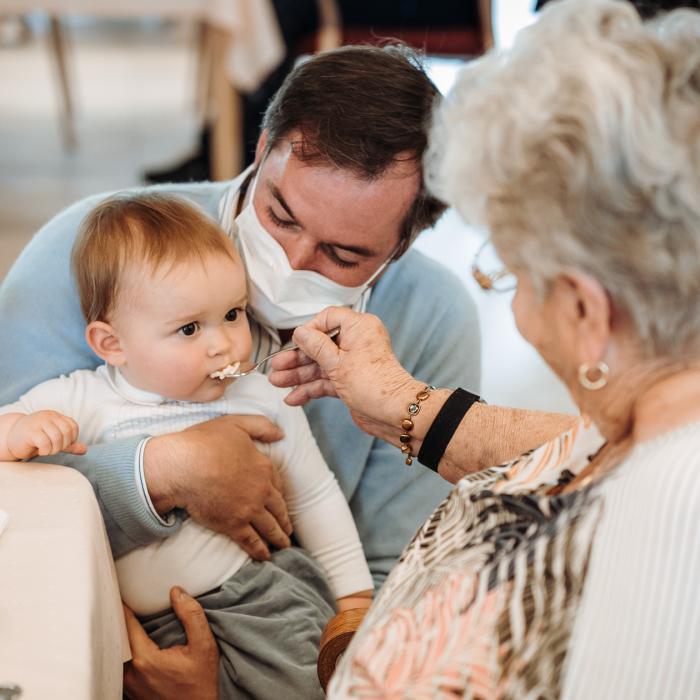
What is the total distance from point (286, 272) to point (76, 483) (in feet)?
1.63

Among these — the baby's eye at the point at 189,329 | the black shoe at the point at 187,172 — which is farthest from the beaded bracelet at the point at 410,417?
the black shoe at the point at 187,172

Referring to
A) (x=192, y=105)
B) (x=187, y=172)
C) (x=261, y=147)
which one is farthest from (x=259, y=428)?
(x=192, y=105)

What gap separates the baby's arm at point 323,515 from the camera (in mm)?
1577

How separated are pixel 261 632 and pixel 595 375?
2.39ft

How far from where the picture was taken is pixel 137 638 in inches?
54.2

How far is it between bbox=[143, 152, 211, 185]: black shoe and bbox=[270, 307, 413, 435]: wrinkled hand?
3.16 m

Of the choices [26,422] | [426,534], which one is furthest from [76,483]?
[426,534]

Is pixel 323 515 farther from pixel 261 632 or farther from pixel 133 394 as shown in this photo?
pixel 133 394

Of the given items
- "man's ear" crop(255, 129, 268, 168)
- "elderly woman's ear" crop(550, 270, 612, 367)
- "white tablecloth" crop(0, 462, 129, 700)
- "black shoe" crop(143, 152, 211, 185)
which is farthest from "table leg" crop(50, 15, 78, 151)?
"elderly woman's ear" crop(550, 270, 612, 367)

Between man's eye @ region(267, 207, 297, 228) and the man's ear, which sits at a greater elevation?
the man's ear

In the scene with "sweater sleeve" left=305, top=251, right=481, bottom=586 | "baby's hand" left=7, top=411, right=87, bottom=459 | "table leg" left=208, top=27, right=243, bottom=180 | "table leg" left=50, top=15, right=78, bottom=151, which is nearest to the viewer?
"baby's hand" left=7, top=411, right=87, bottom=459

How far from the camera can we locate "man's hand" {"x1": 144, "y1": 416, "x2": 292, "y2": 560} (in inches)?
54.6

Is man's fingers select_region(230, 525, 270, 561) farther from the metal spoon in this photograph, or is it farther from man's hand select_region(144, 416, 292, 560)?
the metal spoon

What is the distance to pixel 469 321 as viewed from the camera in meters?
1.72
